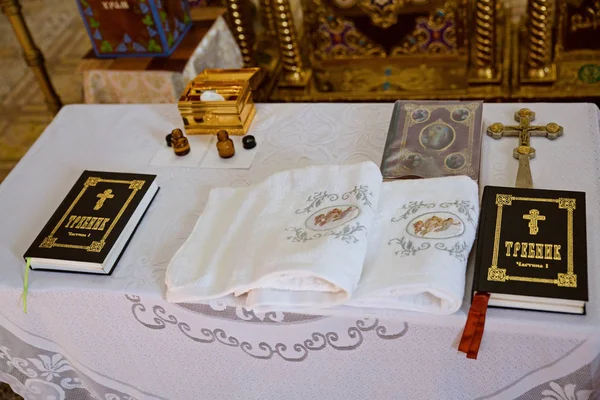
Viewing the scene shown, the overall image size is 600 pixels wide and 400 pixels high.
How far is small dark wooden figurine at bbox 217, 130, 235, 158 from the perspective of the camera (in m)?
1.60

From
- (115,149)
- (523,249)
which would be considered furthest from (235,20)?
(523,249)

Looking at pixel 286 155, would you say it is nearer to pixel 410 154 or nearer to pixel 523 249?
pixel 410 154

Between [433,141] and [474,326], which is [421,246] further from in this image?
[433,141]

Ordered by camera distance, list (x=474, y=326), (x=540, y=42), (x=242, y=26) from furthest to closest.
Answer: (x=242, y=26), (x=540, y=42), (x=474, y=326)

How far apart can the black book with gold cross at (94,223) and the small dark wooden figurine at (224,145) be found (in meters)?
0.18

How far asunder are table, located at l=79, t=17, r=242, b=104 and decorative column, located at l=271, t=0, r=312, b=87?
268 millimetres

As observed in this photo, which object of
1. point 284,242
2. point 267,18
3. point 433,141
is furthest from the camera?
point 267,18

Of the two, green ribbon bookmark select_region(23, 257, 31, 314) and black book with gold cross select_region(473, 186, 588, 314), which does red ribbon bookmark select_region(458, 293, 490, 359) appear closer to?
black book with gold cross select_region(473, 186, 588, 314)

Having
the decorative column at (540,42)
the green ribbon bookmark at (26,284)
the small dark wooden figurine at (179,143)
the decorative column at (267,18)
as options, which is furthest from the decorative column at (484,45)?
the green ribbon bookmark at (26,284)

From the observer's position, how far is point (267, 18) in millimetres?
2996

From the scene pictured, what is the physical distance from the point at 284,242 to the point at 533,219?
0.45 metres

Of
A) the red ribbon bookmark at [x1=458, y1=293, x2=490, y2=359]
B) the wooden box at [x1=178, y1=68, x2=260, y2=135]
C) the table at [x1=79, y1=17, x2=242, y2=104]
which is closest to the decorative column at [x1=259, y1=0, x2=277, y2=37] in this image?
the table at [x1=79, y1=17, x2=242, y2=104]

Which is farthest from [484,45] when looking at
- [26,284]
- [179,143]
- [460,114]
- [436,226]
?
[26,284]

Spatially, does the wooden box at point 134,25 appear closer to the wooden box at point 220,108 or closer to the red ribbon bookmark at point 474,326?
the wooden box at point 220,108
